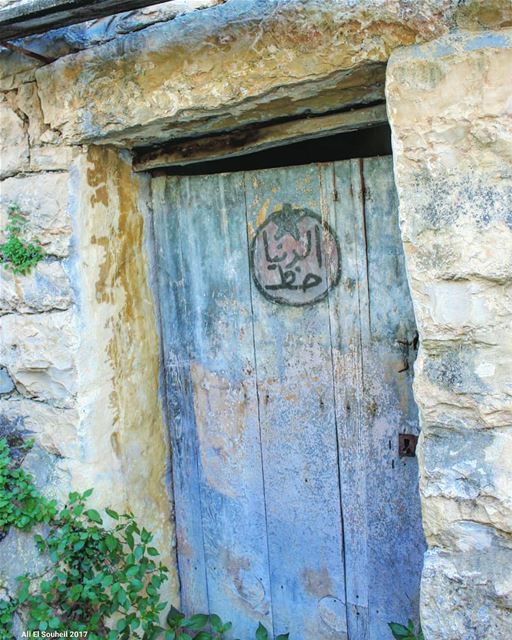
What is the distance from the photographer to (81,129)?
163 centimetres

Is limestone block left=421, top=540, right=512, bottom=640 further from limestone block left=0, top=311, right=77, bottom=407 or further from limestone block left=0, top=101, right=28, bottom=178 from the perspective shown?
limestone block left=0, top=101, right=28, bottom=178

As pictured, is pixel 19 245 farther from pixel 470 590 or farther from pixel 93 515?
pixel 470 590

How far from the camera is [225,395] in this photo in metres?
1.92

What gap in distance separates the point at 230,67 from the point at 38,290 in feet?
2.72

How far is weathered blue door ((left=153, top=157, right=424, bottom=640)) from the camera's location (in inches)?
65.9

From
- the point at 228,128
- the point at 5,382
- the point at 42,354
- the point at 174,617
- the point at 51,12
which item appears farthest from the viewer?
the point at 174,617

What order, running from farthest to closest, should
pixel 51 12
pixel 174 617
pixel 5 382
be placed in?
pixel 174 617 → pixel 5 382 → pixel 51 12

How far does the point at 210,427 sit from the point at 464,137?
3.92 feet

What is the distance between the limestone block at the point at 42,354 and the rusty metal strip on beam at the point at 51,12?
734mm

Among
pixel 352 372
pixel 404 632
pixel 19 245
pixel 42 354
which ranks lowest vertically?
pixel 404 632

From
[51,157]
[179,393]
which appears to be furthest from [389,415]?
[51,157]

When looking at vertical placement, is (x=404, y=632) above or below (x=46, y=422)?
below

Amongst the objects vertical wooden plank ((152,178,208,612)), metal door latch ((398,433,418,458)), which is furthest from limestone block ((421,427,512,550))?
vertical wooden plank ((152,178,208,612))

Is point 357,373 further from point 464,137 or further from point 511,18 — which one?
point 511,18
